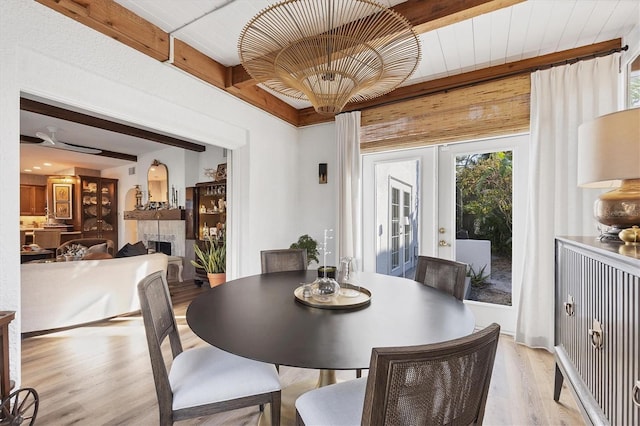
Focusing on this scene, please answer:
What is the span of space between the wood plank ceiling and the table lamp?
0.97 meters

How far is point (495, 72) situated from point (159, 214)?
5786mm

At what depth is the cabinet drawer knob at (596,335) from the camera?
128 cm

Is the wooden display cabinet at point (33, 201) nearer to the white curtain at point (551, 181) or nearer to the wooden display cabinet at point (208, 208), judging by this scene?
the wooden display cabinet at point (208, 208)

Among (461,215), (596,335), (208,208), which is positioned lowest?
(596,335)

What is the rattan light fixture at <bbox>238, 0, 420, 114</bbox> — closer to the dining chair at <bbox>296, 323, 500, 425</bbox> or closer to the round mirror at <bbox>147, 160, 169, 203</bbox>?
the dining chair at <bbox>296, 323, 500, 425</bbox>

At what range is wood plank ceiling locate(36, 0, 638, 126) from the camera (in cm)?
195

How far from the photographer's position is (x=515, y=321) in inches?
114

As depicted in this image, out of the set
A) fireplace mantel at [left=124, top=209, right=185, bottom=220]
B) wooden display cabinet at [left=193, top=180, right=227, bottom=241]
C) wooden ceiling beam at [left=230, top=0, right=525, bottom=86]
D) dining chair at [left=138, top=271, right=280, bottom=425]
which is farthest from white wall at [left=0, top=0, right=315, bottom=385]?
fireplace mantel at [left=124, top=209, right=185, bottom=220]

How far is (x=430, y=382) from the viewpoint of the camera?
77 centimetres

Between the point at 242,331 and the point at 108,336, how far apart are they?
259 centimetres

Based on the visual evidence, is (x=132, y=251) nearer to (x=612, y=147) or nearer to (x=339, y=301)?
(x=339, y=301)

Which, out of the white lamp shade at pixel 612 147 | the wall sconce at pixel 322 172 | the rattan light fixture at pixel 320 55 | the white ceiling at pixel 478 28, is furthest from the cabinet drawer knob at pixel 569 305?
the wall sconce at pixel 322 172

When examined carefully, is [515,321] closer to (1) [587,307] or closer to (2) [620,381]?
(1) [587,307]

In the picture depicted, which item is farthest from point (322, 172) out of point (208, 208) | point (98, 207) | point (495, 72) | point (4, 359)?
point (98, 207)
